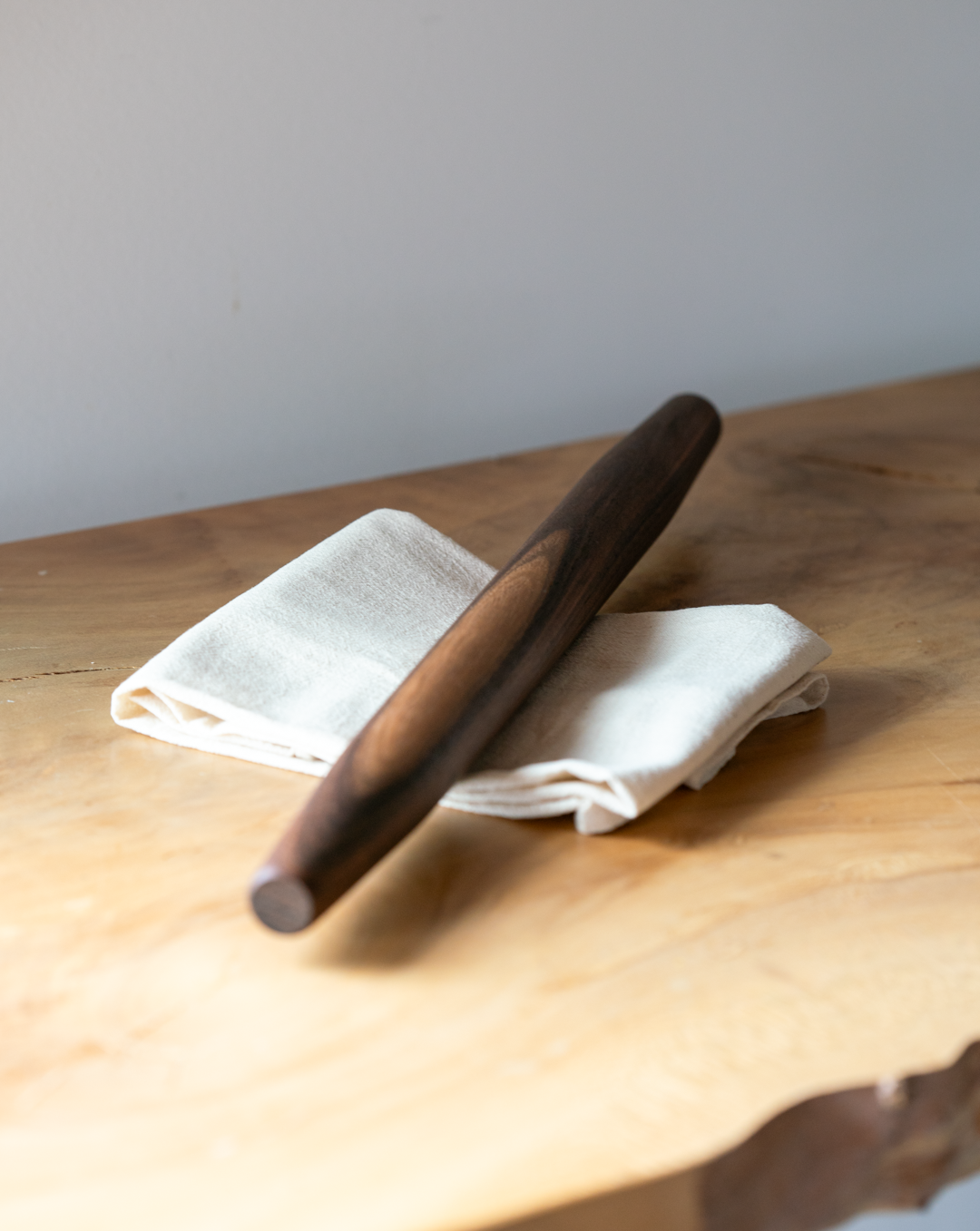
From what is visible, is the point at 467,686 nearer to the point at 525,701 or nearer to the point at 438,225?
the point at 525,701

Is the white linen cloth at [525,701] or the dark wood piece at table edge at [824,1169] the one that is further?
the white linen cloth at [525,701]

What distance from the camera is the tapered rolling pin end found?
0.36 m

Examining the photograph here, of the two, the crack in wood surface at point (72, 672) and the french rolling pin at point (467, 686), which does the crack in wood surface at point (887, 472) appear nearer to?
the french rolling pin at point (467, 686)

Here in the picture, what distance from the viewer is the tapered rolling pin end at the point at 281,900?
1.18 ft

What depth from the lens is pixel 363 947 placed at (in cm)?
39

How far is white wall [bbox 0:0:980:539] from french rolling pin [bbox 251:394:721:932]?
1.15 feet

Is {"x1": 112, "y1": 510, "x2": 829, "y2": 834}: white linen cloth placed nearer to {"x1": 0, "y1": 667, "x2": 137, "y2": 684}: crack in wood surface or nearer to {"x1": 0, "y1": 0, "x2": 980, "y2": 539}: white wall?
{"x1": 0, "y1": 667, "x2": 137, "y2": 684}: crack in wood surface

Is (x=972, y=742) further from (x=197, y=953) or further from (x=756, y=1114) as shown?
(x=197, y=953)

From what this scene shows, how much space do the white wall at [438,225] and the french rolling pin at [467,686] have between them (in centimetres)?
35

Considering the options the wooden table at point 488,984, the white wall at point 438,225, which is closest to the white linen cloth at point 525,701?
the wooden table at point 488,984

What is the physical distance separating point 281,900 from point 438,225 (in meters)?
0.70

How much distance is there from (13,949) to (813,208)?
0.96 m

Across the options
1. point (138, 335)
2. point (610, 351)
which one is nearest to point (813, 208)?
point (610, 351)

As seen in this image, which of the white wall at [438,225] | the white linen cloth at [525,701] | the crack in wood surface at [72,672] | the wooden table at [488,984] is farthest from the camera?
the white wall at [438,225]
